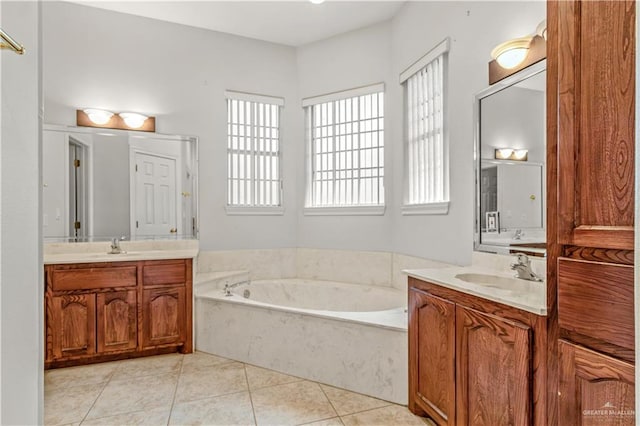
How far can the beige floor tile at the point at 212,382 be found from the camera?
2.28 metres

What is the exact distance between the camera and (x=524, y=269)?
5.87 feet

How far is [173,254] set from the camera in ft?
9.76

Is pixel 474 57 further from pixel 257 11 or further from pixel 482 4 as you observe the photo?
pixel 257 11

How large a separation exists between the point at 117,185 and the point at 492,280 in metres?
3.23

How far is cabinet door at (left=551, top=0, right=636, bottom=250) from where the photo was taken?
0.90 metres

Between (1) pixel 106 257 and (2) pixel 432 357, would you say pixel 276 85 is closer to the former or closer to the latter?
(1) pixel 106 257

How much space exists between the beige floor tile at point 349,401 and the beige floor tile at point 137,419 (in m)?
1.00

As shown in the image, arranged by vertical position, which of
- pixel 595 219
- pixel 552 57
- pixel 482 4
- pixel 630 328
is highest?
pixel 482 4

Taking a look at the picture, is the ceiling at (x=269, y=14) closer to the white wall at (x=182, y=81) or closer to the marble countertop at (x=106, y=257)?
the white wall at (x=182, y=81)

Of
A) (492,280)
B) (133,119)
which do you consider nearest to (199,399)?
(492,280)

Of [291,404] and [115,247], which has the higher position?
[115,247]

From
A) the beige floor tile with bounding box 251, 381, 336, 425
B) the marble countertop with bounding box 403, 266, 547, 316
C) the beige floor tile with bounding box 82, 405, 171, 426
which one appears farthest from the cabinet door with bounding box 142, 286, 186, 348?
the marble countertop with bounding box 403, 266, 547, 316

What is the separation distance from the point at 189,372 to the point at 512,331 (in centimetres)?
228

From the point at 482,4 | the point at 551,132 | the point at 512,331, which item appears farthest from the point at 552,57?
the point at 482,4
